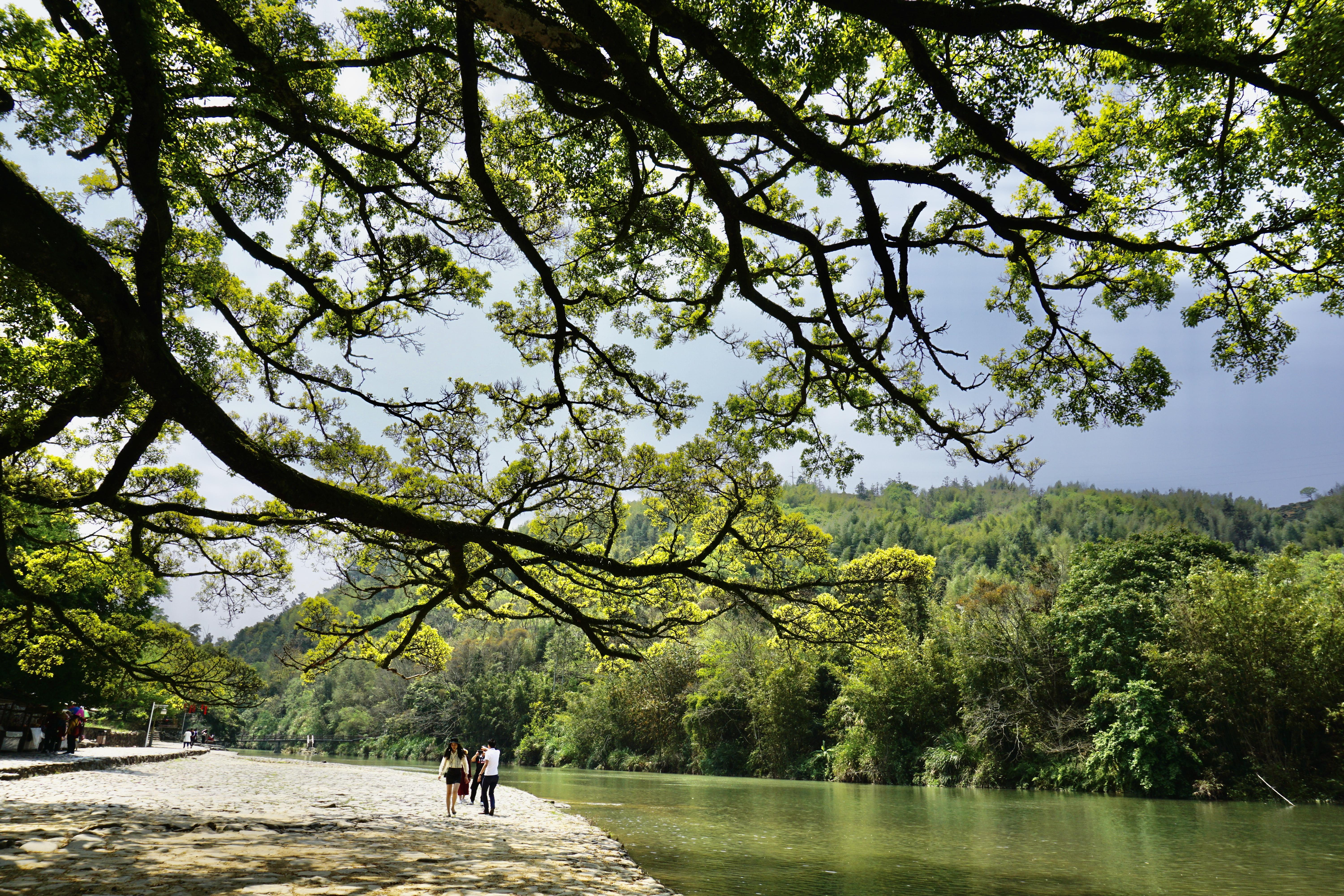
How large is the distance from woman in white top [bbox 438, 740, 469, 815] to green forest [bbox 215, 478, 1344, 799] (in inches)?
159

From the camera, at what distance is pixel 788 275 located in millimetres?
9641

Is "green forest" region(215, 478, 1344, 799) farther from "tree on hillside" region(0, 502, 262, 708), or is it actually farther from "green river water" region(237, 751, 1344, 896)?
"tree on hillside" region(0, 502, 262, 708)

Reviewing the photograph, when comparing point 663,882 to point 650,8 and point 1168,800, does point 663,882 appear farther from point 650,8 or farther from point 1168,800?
point 1168,800

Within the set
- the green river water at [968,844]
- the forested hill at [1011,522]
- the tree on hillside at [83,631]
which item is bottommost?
the green river water at [968,844]

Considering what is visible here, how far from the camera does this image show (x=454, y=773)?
1219 cm

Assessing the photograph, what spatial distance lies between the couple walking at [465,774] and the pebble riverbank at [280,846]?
269mm

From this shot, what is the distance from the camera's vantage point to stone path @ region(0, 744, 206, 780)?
1270 centimetres

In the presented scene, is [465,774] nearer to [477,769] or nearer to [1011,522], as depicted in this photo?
[477,769]

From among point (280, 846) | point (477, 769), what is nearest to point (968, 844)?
point (477, 769)

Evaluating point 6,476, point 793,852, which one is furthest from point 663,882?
point 6,476

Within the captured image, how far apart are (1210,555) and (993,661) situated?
935 centimetres

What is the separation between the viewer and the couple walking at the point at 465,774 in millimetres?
12211

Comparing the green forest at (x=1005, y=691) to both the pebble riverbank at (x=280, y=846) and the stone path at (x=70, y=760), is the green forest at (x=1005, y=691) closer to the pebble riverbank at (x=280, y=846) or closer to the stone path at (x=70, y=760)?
the pebble riverbank at (x=280, y=846)

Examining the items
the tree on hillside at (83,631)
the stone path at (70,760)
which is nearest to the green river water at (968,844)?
the tree on hillside at (83,631)
